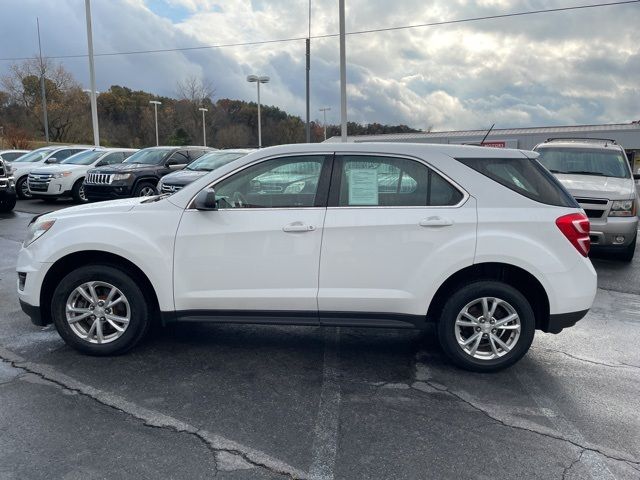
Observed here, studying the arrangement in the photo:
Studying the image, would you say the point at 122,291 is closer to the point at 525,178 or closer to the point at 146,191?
the point at 525,178

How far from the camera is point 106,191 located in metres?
13.3

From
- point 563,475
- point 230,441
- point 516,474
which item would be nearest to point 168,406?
point 230,441

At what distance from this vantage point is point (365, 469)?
2934mm

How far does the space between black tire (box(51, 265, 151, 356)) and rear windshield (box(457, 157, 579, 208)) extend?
112 inches

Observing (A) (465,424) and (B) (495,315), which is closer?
(A) (465,424)

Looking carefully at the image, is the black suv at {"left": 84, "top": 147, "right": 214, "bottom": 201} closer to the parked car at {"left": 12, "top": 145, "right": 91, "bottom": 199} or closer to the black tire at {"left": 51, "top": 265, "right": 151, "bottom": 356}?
the parked car at {"left": 12, "top": 145, "right": 91, "bottom": 199}

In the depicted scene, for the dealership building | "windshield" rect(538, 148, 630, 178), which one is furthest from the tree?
"windshield" rect(538, 148, 630, 178)

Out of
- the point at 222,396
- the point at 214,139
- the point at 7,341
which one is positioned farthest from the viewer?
the point at 214,139

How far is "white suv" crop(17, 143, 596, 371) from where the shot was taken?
407 centimetres

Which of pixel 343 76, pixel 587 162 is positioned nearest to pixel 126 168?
pixel 343 76

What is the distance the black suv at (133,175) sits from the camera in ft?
43.1

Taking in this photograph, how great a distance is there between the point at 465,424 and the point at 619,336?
2747 mm

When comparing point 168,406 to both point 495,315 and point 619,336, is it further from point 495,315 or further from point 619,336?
point 619,336

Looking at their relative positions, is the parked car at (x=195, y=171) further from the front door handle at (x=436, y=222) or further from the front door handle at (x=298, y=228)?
the front door handle at (x=436, y=222)
